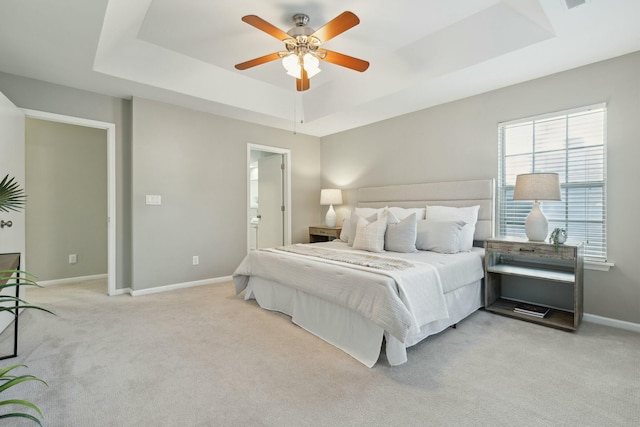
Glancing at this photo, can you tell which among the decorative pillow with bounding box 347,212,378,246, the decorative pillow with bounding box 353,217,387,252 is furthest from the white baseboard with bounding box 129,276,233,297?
the decorative pillow with bounding box 353,217,387,252

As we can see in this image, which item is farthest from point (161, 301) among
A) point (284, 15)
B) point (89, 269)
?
point (284, 15)

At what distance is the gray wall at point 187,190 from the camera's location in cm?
396

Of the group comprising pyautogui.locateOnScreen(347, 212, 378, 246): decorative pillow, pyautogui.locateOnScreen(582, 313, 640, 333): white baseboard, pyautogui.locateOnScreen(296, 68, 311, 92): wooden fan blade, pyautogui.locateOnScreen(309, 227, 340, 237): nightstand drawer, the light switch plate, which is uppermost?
pyautogui.locateOnScreen(296, 68, 311, 92): wooden fan blade

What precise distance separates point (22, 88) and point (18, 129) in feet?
1.77

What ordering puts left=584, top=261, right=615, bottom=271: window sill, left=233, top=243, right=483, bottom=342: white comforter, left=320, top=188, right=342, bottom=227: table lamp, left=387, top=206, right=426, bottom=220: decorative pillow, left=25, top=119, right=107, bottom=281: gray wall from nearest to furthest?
left=233, top=243, right=483, bottom=342: white comforter < left=584, top=261, right=615, bottom=271: window sill < left=387, top=206, right=426, bottom=220: decorative pillow < left=25, top=119, right=107, bottom=281: gray wall < left=320, top=188, right=342, bottom=227: table lamp

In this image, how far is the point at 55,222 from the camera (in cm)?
458

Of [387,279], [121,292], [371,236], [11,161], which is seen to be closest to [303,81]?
[371,236]

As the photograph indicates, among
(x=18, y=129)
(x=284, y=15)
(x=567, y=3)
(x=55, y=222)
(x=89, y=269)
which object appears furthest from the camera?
(x=89, y=269)

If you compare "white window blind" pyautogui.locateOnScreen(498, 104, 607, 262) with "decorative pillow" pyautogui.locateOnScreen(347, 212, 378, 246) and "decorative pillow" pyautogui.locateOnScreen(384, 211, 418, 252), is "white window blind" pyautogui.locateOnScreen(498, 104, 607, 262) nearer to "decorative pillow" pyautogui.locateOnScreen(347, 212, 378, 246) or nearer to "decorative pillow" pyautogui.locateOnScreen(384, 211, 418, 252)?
"decorative pillow" pyautogui.locateOnScreen(384, 211, 418, 252)

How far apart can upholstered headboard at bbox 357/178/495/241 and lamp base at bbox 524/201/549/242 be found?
59 cm

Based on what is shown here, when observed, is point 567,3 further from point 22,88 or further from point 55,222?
point 55,222

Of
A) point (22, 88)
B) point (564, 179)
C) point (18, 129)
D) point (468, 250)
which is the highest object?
point (22, 88)

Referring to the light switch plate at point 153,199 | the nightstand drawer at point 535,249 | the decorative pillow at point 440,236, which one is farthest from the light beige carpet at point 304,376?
the light switch plate at point 153,199

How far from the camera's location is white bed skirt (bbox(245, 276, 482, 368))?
2.24 m
